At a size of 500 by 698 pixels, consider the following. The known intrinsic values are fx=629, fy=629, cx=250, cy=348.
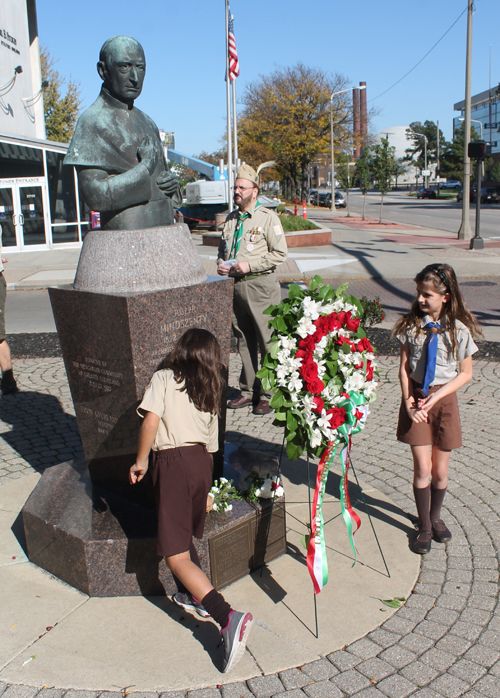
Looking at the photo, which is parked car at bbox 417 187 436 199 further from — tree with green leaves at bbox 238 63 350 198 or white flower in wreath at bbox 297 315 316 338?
white flower in wreath at bbox 297 315 316 338

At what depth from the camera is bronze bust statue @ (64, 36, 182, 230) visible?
3631 mm

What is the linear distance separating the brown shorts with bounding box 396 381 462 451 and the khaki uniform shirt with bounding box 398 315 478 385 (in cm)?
8

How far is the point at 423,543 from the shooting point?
3.70 meters

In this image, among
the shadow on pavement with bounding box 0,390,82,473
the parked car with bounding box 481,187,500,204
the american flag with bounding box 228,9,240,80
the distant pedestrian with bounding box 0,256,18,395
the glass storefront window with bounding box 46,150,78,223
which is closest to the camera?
the shadow on pavement with bounding box 0,390,82,473

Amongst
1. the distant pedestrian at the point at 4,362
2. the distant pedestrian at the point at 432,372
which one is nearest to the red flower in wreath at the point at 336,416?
the distant pedestrian at the point at 432,372

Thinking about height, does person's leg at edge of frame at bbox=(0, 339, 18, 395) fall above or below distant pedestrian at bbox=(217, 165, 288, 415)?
below

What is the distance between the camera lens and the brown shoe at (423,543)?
3.69 metres

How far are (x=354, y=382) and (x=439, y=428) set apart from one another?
3.06 feet

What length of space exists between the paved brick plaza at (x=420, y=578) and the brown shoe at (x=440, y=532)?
0.20ft

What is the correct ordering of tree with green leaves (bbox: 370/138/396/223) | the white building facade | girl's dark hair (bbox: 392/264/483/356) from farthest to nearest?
tree with green leaves (bbox: 370/138/396/223) → the white building facade → girl's dark hair (bbox: 392/264/483/356)

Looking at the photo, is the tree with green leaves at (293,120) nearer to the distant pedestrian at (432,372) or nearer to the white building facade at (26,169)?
the white building facade at (26,169)

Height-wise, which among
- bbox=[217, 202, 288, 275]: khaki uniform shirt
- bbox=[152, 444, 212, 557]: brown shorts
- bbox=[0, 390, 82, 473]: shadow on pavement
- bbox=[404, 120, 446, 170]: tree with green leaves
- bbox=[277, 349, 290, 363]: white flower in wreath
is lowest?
bbox=[0, 390, 82, 473]: shadow on pavement

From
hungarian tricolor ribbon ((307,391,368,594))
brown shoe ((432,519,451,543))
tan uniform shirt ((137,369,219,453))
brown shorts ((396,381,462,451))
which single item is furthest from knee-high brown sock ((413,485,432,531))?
tan uniform shirt ((137,369,219,453))

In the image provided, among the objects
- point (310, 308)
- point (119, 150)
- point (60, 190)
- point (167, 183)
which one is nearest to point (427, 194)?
point (60, 190)
